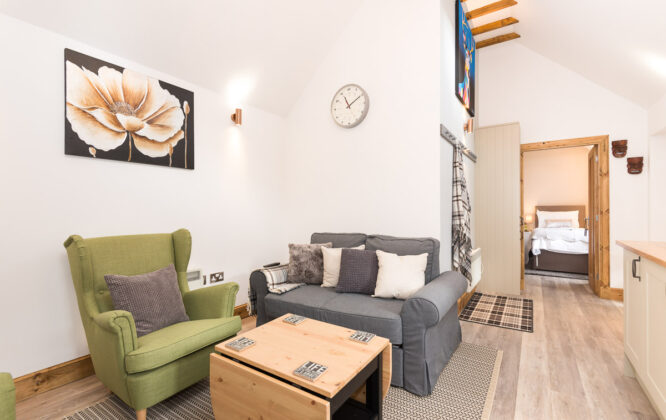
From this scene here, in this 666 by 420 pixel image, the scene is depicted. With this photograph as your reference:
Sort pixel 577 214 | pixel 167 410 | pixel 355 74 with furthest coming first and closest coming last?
pixel 577 214, pixel 355 74, pixel 167 410

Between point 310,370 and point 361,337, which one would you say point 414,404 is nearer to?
point 361,337

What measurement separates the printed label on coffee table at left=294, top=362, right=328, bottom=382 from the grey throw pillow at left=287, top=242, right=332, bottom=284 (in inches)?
56.1

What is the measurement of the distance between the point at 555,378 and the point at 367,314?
1.39 metres

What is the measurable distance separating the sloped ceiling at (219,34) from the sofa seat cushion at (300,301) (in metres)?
2.13

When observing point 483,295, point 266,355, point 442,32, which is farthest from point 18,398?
point 483,295

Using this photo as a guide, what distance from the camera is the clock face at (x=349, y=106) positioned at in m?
3.34

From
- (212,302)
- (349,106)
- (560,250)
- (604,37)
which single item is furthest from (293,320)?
(560,250)

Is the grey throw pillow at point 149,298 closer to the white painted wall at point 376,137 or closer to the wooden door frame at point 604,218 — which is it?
the white painted wall at point 376,137

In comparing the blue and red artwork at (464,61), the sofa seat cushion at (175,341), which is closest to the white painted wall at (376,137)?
the blue and red artwork at (464,61)

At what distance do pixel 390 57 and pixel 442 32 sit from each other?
20.4 inches

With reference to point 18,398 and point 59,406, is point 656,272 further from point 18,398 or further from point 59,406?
point 18,398

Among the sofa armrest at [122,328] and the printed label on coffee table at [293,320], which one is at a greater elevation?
the sofa armrest at [122,328]

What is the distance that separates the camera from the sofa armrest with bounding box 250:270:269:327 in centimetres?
274

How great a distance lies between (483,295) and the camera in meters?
4.31
